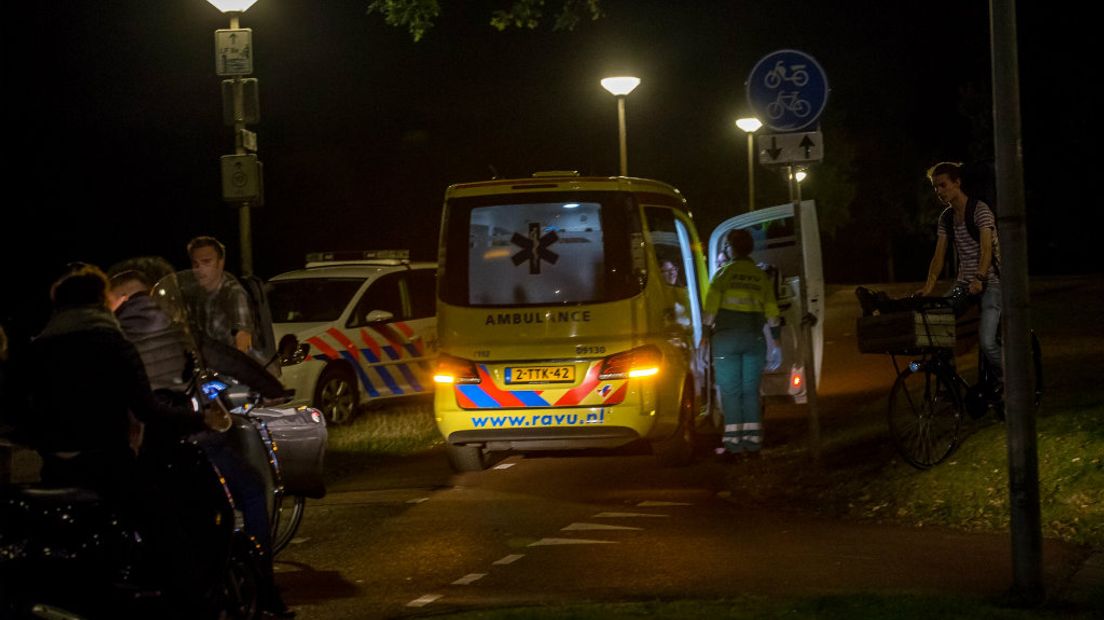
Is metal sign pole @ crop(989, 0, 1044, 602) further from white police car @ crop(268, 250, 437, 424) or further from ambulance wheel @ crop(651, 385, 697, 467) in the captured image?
white police car @ crop(268, 250, 437, 424)

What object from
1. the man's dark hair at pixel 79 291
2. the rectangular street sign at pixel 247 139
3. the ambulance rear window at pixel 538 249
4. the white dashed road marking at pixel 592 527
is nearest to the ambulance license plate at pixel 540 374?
the ambulance rear window at pixel 538 249

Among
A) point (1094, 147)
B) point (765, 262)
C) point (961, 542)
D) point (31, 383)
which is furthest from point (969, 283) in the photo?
point (1094, 147)

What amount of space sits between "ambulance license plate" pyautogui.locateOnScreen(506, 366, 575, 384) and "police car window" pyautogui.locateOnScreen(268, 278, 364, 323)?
16.5 feet

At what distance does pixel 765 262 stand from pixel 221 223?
2347cm

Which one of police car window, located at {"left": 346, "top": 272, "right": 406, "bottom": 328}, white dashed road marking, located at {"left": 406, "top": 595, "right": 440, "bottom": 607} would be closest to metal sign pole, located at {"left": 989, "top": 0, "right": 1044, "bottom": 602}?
white dashed road marking, located at {"left": 406, "top": 595, "right": 440, "bottom": 607}

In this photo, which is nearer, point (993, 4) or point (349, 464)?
point (993, 4)

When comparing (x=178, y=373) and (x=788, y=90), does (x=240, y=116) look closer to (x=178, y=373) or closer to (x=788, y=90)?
(x=788, y=90)

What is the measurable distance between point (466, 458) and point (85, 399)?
7376 millimetres

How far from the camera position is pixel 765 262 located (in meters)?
14.5

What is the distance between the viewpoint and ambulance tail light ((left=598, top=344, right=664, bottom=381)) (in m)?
12.0

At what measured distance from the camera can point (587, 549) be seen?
9.12m

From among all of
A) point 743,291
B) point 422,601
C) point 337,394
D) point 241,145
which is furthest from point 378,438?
point 422,601

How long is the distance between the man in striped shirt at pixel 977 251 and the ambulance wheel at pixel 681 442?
2334 mm

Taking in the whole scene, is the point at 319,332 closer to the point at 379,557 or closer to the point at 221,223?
the point at 379,557
